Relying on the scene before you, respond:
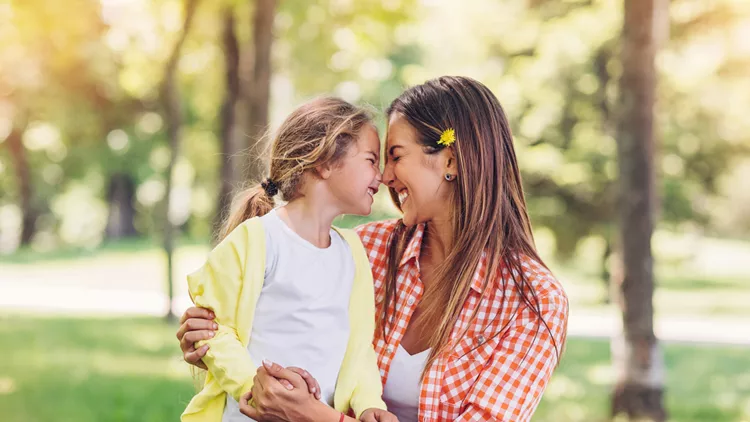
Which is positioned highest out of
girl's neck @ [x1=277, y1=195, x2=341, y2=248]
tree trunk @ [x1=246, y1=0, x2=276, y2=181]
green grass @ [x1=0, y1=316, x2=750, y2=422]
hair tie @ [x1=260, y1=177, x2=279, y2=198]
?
tree trunk @ [x1=246, y1=0, x2=276, y2=181]

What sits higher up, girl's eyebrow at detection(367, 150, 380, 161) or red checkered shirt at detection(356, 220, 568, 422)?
girl's eyebrow at detection(367, 150, 380, 161)

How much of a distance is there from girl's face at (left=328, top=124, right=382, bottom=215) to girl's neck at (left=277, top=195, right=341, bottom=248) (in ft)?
0.16

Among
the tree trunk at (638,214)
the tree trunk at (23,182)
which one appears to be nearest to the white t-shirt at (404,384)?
the tree trunk at (638,214)

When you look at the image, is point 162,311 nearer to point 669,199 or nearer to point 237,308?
point 669,199

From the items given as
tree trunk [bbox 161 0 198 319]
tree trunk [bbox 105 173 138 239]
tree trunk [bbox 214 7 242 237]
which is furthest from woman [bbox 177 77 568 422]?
tree trunk [bbox 105 173 138 239]

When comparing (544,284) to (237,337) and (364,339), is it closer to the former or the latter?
(364,339)

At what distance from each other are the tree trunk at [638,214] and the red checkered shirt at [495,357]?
451cm

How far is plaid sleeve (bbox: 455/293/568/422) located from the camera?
2.57 meters

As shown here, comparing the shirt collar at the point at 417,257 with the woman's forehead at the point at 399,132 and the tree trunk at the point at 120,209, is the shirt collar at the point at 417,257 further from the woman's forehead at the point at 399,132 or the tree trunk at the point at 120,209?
the tree trunk at the point at 120,209

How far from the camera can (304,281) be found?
262cm

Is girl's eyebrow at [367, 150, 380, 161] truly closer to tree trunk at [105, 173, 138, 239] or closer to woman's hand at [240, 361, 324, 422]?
woman's hand at [240, 361, 324, 422]

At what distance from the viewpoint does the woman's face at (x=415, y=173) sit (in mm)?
2803

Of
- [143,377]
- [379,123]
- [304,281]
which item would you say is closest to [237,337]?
[304,281]

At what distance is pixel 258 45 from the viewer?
9.79 m
